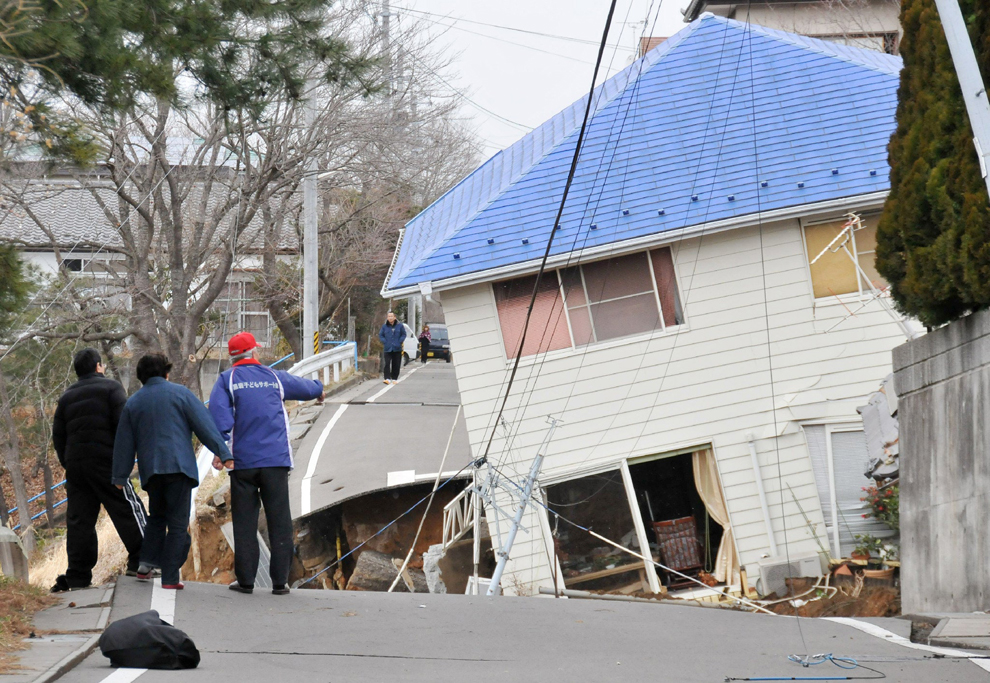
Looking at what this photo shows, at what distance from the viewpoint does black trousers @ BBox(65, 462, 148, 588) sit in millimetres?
7998

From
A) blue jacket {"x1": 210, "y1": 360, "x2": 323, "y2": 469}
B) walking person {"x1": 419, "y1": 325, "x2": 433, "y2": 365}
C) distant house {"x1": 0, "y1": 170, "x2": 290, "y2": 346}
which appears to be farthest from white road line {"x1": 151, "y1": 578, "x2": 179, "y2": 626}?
walking person {"x1": 419, "y1": 325, "x2": 433, "y2": 365}

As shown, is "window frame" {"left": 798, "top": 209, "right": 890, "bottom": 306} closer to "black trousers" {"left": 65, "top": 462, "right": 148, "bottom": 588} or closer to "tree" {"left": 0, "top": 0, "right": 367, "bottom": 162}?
"tree" {"left": 0, "top": 0, "right": 367, "bottom": 162}

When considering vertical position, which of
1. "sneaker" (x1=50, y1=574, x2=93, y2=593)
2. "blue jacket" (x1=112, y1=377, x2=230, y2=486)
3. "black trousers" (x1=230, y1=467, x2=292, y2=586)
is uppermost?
"blue jacket" (x1=112, y1=377, x2=230, y2=486)

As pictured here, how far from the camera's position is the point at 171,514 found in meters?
7.46

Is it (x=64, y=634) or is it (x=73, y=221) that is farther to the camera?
(x=73, y=221)

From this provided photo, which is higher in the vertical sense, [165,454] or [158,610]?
[165,454]

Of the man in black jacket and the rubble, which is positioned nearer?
the man in black jacket

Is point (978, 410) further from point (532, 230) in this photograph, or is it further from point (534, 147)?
point (534, 147)

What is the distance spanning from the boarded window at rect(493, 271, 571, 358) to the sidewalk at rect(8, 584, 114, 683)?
8006mm

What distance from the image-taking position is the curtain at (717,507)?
1445 cm

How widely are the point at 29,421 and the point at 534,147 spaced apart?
21159mm

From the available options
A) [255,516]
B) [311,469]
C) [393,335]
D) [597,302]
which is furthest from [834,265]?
[393,335]

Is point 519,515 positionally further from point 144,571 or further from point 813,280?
point 813,280

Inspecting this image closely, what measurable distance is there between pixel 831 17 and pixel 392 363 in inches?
585
